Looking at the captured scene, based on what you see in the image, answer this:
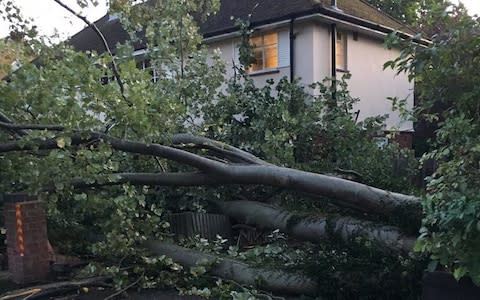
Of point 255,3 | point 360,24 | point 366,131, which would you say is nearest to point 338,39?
point 360,24

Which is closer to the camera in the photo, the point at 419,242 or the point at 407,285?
the point at 419,242

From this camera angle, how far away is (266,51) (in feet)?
46.3

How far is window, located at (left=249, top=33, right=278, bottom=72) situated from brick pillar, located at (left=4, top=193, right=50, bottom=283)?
29.5ft

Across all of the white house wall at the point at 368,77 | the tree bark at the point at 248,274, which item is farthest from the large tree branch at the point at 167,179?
the white house wall at the point at 368,77

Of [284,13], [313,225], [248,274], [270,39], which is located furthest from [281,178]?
[270,39]

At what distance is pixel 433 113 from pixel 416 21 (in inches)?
24.0

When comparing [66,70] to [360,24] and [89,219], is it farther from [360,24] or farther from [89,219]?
[360,24]

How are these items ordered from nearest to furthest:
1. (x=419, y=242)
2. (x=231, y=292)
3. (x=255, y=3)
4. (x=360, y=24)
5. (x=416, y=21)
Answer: (x=419, y=242) → (x=416, y=21) → (x=231, y=292) → (x=360, y=24) → (x=255, y=3)

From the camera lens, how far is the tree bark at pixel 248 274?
4828 mm

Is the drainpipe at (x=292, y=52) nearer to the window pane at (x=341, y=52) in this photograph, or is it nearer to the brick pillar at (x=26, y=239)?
the window pane at (x=341, y=52)

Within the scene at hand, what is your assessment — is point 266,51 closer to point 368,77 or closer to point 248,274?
point 368,77

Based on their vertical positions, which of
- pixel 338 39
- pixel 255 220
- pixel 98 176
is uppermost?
pixel 338 39

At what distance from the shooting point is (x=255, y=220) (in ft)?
22.0

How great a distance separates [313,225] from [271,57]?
8.89 metres
